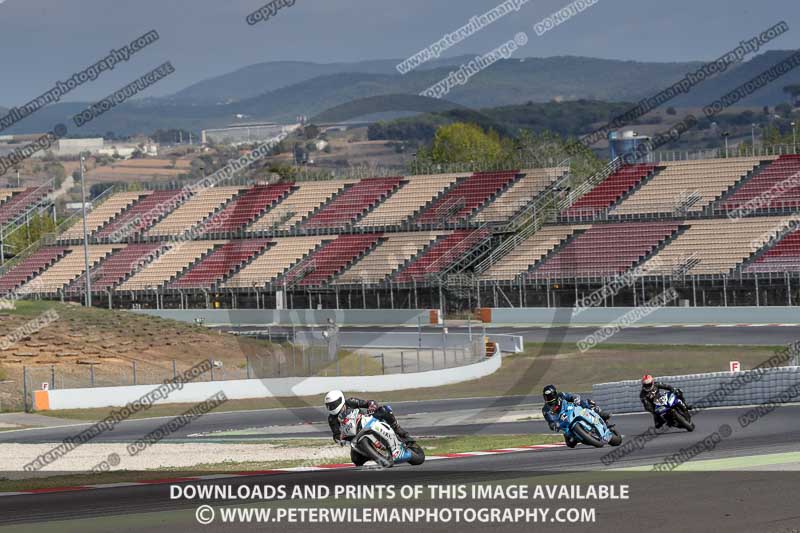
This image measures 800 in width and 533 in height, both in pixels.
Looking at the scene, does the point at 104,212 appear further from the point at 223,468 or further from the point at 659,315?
the point at 223,468

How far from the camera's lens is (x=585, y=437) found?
20.5 metres

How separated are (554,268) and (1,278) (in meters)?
38.6

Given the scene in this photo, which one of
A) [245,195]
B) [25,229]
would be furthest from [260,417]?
[25,229]

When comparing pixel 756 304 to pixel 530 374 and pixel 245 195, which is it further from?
pixel 245 195

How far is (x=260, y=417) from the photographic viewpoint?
119ft

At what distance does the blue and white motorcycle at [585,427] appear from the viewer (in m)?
20.5

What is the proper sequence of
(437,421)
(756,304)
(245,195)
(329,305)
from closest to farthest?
(437,421) < (756,304) < (329,305) < (245,195)

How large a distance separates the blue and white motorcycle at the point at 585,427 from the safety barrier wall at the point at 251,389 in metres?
20.5

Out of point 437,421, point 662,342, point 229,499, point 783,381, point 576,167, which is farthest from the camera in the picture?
point 576,167

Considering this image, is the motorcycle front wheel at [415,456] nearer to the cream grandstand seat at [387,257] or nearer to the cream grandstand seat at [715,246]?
the cream grandstand seat at [715,246]

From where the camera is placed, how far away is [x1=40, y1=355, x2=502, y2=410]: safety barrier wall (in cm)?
3931

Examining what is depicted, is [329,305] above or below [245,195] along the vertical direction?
below

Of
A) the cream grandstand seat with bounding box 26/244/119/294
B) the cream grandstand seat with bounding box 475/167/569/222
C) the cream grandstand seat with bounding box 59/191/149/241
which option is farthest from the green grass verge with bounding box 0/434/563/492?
the cream grandstand seat with bounding box 59/191/149/241

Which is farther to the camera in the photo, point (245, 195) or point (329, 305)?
point (245, 195)
